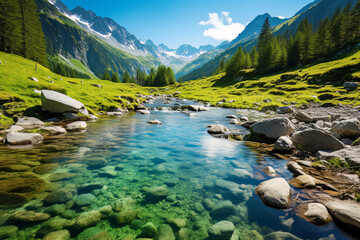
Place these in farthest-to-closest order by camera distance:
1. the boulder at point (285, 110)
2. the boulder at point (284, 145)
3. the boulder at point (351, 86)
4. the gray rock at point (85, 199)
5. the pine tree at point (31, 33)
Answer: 1. the pine tree at point (31, 33)
2. the boulder at point (351, 86)
3. the boulder at point (285, 110)
4. the boulder at point (284, 145)
5. the gray rock at point (85, 199)

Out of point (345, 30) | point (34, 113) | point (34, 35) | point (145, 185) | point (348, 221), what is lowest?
point (145, 185)

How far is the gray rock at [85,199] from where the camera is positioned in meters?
4.48

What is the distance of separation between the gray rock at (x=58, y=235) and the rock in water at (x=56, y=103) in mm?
14765

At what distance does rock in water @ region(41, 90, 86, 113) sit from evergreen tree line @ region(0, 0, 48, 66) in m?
47.5

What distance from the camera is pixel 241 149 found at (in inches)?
396

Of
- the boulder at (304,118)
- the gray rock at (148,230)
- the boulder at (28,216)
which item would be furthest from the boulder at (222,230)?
the boulder at (304,118)

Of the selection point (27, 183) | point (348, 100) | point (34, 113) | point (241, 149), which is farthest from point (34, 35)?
point (348, 100)

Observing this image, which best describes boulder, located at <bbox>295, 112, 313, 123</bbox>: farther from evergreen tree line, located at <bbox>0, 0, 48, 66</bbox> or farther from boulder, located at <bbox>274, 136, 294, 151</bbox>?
evergreen tree line, located at <bbox>0, 0, 48, 66</bbox>

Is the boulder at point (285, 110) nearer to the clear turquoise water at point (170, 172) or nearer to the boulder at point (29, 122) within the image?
the clear turquoise water at point (170, 172)

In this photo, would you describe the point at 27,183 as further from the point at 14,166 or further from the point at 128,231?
the point at 128,231

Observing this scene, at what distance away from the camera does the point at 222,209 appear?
178 inches

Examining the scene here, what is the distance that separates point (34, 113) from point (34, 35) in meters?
56.3

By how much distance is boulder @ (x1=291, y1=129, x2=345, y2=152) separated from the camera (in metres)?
7.83

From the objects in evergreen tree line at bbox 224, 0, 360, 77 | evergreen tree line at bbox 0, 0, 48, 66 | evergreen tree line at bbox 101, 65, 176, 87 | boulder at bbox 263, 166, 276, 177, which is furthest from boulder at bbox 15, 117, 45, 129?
evergreen tree line at bbox 101, 65, 176, 87
